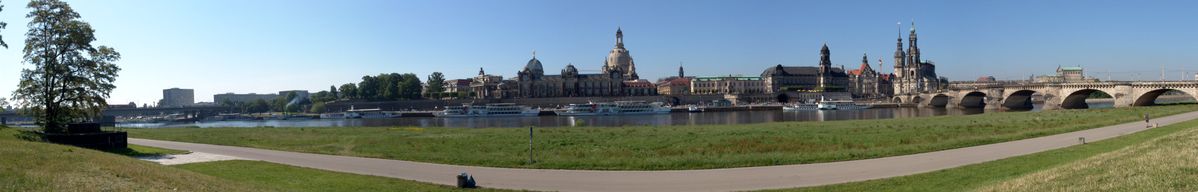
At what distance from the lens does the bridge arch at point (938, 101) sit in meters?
118

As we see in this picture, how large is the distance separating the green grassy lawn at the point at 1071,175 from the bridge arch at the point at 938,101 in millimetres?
107734

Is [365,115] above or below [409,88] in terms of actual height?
below

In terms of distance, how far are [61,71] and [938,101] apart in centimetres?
12153

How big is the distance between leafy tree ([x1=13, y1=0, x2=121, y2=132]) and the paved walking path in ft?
48.3

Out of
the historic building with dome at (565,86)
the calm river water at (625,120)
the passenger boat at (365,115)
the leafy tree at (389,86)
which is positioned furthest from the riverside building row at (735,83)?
the calm river water at (625,120)

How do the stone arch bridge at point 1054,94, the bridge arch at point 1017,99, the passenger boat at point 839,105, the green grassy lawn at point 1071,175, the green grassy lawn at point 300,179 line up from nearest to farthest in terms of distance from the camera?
1. the green grassy lawn at point 1071,175
2. the green grassy lawn at point 300,179
3. the stone arch bridge at point 1054,94
4. the bridge arch at point 1017,99
5. the passenger boat at point 839,105

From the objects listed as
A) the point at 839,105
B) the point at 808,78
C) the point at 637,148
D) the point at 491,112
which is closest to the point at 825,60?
the point at 808,78

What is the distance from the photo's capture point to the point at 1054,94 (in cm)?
8706

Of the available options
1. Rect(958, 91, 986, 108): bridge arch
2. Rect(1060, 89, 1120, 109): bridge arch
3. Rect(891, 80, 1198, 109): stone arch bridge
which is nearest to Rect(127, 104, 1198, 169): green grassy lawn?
Rect(891, 80, 1198, 109): stone arch bridge

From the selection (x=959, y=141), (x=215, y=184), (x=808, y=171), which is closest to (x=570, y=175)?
(x=808, y=171)

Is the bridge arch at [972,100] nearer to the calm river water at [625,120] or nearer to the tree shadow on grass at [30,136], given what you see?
the calm river water at [625,120]

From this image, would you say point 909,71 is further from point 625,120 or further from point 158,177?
point 158,177

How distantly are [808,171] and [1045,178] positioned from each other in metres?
6.13

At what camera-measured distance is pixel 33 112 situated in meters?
31.1
